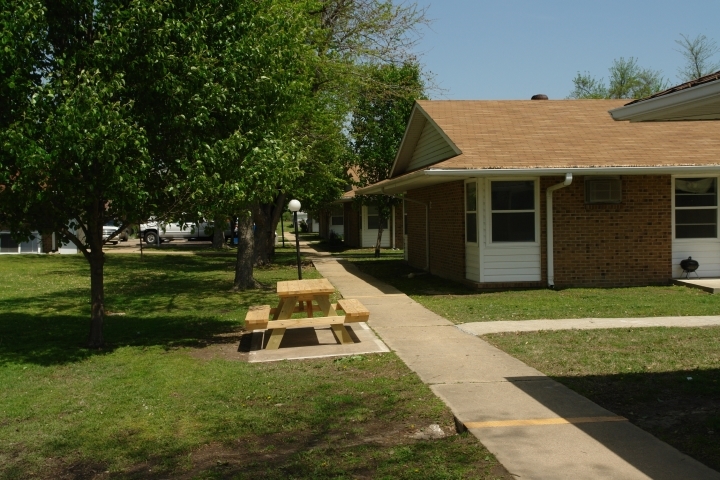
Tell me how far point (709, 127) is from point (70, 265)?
18.7 m

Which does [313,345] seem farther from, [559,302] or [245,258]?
[245,258]

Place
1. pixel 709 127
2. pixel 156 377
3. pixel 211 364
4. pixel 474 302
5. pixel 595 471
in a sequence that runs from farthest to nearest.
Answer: pixel 709 127 → pixel 474 302 → pixel 211 364 → pixel 156 377 → pixel 595 471

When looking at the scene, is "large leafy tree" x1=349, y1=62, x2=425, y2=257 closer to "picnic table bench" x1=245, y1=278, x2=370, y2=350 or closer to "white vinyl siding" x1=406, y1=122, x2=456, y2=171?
"white vinyl siding" x1=406, y1=122, x2=456, y2=171

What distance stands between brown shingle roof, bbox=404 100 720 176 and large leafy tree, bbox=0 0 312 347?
18.3ft

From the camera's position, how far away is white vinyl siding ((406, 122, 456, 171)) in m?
17.0

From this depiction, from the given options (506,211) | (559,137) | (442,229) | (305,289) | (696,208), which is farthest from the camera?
(442,229)

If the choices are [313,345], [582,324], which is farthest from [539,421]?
[582,324]

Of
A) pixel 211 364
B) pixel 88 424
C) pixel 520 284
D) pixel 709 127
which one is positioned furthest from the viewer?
pixel 709 127

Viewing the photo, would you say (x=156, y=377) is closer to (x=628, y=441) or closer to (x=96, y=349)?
(x=96, y=349)

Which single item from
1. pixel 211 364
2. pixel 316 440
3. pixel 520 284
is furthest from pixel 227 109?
pixel 520 284

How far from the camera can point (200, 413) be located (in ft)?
21.4

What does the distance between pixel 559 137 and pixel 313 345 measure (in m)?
8.85

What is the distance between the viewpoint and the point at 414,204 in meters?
21.7

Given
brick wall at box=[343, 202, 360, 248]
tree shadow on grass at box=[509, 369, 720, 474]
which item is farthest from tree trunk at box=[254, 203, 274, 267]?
tree shadow on grass at box=[509, 369, 720, 474]
